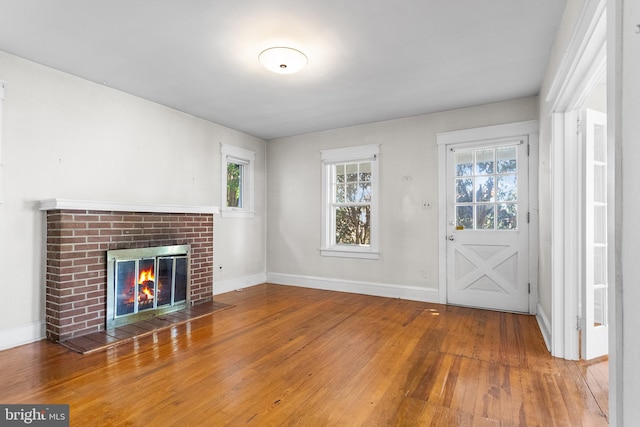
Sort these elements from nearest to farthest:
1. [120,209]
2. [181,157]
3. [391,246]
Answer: [120,209], [181,157], [391,246]

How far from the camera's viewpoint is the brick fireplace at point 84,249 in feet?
9.96

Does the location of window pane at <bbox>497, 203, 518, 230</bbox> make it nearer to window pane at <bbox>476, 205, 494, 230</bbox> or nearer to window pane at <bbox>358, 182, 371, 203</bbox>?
window pane at <bbox>476, 205, 494, 230</bbox>

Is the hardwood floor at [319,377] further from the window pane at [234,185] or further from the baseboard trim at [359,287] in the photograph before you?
the window pane at [234,185]

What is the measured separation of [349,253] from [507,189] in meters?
2.37

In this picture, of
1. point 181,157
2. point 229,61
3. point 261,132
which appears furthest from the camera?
point 261,132

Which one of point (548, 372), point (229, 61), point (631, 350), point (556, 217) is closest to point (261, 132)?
point (229, 61)

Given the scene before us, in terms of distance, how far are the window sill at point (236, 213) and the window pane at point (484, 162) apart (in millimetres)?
3599

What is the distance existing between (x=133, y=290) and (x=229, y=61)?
2.64 metres

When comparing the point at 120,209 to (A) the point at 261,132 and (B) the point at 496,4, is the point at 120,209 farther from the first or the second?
(B) the point at 496,4

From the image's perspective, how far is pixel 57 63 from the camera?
3123 millimetres

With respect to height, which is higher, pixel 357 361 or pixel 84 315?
pixel 84 315

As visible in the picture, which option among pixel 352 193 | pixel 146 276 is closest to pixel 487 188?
pixel 352 193

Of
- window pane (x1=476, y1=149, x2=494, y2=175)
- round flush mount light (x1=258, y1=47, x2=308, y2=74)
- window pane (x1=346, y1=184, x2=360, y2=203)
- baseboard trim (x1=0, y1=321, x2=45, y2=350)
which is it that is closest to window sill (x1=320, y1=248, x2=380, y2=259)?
window pane (x1=346, y1=184, x2=360, y2=203)

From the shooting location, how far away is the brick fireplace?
119 inches
